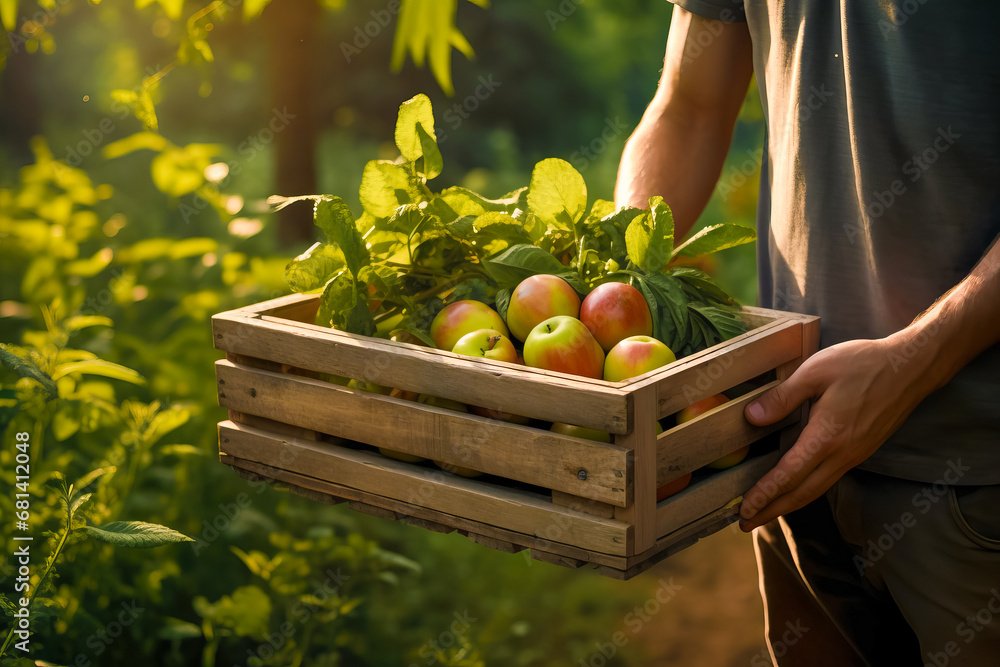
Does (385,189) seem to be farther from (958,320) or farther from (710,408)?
(958,320)

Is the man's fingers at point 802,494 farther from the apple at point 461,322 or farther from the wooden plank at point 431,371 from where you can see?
the apple at point 461,322

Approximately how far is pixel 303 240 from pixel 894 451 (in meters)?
3.99

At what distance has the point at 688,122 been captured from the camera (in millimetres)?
1830

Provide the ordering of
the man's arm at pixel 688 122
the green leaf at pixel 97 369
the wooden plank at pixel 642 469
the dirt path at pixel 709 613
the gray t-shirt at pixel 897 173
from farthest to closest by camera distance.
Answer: the dirt path at pixel 709 613, the man's arm at pixel 688 122, the green leaf at pixel 97 369, the gray t-shirt at pixel 897 173, the wooden plank at pixel 642 469

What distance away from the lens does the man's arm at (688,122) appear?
1753mm

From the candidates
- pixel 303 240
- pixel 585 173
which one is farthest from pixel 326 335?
pixel 585 173

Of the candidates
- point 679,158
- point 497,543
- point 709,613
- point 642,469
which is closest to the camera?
point 642,469

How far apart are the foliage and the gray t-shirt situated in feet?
0.54

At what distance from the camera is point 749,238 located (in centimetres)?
155

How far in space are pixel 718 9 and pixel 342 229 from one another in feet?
2.77

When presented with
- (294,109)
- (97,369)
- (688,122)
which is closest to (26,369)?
(97,369)

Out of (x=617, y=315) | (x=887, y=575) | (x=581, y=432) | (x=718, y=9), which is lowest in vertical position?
(x=887, y=575)

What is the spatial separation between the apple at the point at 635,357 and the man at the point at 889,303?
18cm

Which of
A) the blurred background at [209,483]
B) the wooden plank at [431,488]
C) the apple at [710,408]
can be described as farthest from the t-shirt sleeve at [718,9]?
the wooden plank at [431,488]
